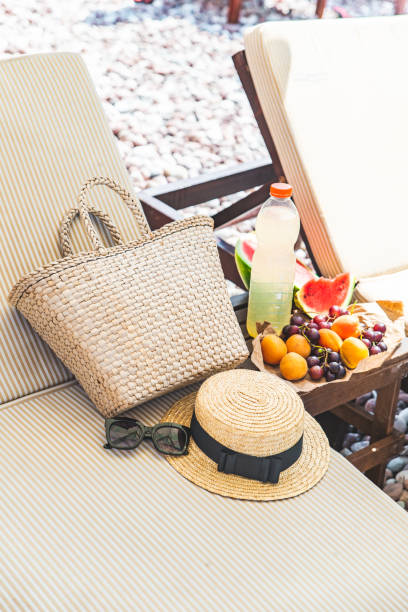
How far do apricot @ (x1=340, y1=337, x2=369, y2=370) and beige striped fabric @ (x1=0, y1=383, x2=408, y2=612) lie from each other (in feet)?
0.78

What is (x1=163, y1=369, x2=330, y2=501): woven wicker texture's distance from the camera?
3.79 ft

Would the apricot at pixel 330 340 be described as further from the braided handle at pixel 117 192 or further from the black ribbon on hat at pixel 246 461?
the braided handle at pixel 117 192

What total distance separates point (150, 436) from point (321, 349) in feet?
1.38

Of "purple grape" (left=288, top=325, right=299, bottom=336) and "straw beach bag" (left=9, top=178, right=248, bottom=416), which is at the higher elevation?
"straw beach bag" (left=9, top=178, right=248, bottom=416)

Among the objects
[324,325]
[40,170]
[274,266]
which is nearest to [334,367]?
[324,325]

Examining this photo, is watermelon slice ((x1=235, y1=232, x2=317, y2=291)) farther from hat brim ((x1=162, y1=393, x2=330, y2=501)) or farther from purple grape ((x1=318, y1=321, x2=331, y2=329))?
hat brim ((x1=162, y1=393, x2=330, y2=501))

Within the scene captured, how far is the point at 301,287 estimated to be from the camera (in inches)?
64.6

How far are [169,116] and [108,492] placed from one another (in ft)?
11.3

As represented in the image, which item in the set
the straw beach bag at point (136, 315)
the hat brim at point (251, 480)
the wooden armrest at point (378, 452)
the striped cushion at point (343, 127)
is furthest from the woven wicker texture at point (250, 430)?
the striped cushion at point (343, 127)

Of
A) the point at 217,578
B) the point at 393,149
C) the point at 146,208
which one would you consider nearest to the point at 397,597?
the point at 217,578

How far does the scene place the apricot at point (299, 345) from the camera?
140cm

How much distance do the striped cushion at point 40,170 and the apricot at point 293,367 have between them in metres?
0.49

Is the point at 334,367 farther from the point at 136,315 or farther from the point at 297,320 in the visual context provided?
the point at 136,315

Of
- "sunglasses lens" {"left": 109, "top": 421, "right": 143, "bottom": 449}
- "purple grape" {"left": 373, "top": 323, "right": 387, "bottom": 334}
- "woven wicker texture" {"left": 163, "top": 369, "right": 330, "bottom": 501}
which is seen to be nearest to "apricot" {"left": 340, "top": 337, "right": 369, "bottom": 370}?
"purple grape" {"left": 373, "top": 323, "right": 387, "bottom": 334}
